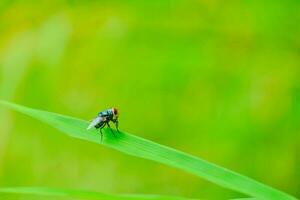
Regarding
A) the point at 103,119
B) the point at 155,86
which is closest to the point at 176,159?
the point at 103,119

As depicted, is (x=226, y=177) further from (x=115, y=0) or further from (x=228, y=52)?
(x=115, y=0)

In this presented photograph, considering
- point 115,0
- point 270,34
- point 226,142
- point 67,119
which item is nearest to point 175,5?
point 115,0

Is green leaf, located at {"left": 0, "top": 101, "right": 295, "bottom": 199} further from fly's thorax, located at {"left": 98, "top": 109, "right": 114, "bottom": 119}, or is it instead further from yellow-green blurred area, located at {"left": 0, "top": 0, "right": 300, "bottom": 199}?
yellow-green blurred area, located at {"left": 0, "top": 0, "right": 300, "bottom": 199}

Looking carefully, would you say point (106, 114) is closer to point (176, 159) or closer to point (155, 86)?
point (176, 159)

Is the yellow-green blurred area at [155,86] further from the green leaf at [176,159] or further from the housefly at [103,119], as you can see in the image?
the green leaf at [176,159]

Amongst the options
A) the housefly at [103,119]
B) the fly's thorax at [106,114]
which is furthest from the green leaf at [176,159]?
the fly's thorax at [106,114]

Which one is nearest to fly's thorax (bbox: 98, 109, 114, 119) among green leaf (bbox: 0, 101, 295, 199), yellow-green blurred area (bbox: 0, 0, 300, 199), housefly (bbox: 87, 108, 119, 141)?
→ housefly (bbox: 87, 108, 119, 141)

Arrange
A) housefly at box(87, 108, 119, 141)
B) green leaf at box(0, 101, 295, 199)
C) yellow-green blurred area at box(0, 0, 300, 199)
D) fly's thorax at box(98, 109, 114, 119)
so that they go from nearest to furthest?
green leaf at box(0, 101, 295, 199), housefly at box(87, 108, 119, 141), fly's thorax at box(98, 109, 114, 119), yellow-green blurred area at box(0, 0, 300, 199)

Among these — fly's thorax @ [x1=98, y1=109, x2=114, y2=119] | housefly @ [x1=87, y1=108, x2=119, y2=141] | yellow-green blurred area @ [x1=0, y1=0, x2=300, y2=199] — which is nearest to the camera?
housefly @ [x1=87, y1=108, x2=119, y2=141]
